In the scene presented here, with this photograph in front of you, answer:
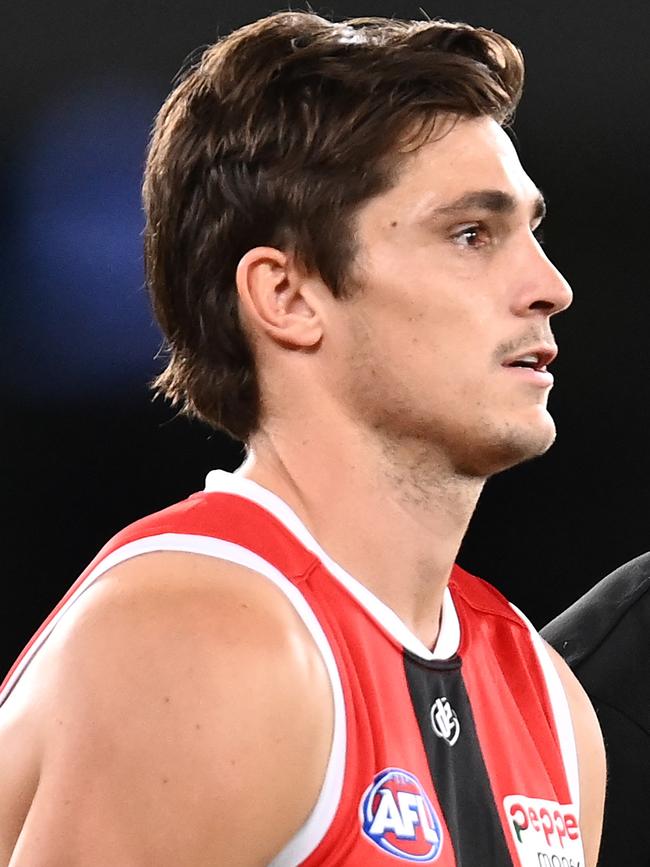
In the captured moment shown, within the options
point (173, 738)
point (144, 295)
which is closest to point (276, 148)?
point (173, 738)

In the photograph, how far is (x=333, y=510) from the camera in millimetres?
1180

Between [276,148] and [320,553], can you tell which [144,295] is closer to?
[276,148]

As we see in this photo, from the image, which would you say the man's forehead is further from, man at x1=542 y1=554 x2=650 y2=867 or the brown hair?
man at x1=542 y1=554 x2=650 y2=867

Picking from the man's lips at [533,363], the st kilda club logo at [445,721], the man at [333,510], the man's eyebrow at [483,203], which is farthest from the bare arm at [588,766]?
the man's eyebrow at [483,203]

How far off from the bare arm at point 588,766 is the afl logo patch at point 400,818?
27 cm

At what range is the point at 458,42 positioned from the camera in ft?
4.29

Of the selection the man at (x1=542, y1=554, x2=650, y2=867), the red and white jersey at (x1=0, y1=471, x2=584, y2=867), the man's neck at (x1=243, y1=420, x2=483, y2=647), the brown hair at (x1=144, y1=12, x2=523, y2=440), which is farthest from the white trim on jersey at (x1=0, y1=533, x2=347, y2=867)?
the man at (x1=542, y1=554, x2=650, y2=867)

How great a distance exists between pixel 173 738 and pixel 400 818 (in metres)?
0.20

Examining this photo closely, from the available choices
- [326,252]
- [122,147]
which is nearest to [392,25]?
[326,252]

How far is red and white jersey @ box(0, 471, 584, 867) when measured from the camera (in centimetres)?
100

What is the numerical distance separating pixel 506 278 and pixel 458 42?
10.5 inches

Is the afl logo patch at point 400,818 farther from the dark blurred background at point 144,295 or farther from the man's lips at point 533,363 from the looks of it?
the dark blurred background at point 144,295

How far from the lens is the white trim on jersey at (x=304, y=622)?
970 millimetres

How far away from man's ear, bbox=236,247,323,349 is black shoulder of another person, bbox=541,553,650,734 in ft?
2.03
